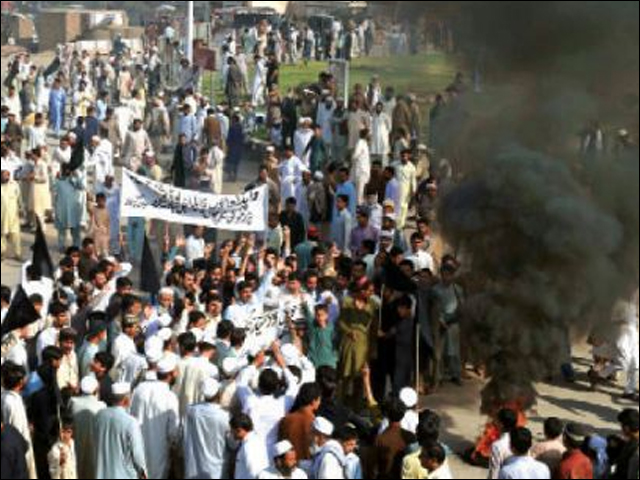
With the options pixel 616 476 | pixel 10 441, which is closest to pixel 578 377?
pixel 616 476

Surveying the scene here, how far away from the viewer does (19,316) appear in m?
9.77

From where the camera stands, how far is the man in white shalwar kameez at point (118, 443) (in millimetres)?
8453

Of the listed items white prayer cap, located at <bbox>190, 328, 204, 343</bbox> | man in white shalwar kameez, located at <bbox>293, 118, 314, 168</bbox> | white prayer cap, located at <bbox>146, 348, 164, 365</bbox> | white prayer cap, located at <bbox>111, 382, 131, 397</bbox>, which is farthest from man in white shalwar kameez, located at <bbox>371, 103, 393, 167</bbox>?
white prayer cap, located at <bbox>111, 382, 131, 397</bbox>

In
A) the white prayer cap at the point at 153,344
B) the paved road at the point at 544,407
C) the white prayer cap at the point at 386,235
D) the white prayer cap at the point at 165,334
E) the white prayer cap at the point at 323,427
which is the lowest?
the paved road at the point at 544,407

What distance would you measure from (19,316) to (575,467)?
4.22 meters

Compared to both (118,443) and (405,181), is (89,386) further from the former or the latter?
(405,181)

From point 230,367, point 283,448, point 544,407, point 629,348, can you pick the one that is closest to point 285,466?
point 283,448

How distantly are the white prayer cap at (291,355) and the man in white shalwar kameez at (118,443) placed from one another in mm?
1393

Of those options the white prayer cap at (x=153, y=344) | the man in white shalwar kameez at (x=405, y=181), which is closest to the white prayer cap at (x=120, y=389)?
the white prayer cap at (x=153, y=344)

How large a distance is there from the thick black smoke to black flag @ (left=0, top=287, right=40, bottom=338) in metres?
3.40

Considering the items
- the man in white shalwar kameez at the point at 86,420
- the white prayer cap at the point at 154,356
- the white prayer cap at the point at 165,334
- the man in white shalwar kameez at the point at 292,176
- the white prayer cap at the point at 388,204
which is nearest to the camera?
the man in white shalwar kameez at the point at 86,420

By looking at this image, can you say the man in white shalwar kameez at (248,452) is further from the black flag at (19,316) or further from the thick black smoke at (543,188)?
the thick black smoke at (543,188)

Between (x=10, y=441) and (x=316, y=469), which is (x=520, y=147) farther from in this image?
(x=10, y=441)

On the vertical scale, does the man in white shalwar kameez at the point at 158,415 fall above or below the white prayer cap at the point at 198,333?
below
